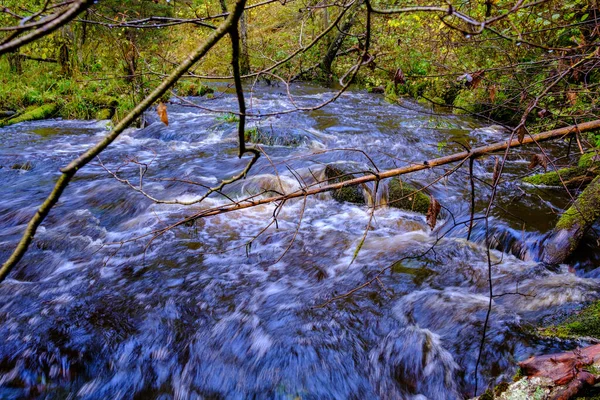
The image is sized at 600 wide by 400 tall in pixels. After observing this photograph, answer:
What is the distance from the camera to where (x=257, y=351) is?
10.1 ft

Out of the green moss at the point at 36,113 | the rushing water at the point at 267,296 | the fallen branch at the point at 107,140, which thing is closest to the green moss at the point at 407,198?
the rushing water at the point at 267,296

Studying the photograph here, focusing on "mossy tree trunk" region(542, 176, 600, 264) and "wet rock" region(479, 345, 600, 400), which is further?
"mossy tree trunk" region(542, 176, 600, 264)

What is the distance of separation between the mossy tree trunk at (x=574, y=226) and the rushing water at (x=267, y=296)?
0.14 metres

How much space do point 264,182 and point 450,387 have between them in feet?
12.9

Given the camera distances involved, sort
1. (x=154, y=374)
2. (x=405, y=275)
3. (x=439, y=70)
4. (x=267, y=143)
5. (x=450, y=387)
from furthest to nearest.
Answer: (x=439, y=70) < (x=267, y=143) < (x=405, y=275) < (x=154, y=374) < (x=450, y=387)

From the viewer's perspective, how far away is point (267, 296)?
3.70 meters

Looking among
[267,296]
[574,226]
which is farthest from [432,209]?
[574,226]

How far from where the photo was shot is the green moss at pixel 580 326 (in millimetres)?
2443

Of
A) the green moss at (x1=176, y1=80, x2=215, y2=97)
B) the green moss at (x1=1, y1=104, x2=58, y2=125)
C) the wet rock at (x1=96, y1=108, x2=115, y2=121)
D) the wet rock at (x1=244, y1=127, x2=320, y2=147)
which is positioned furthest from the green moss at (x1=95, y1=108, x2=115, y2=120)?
the wet rock at (x1=244, y1=127, x2=320, y2=147)

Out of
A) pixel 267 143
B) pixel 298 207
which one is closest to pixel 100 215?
pixel 298 207

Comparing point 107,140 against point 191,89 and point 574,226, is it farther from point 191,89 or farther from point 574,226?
point 191,89

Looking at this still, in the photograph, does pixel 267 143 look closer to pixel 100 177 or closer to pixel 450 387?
pixel 100 177

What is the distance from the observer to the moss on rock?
922cm

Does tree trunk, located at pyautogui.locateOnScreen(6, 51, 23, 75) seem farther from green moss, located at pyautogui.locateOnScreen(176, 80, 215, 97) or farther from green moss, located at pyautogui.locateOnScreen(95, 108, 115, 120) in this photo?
green moss, located at pyautogui.locateOnScreen(176, 80, 215, 97)
